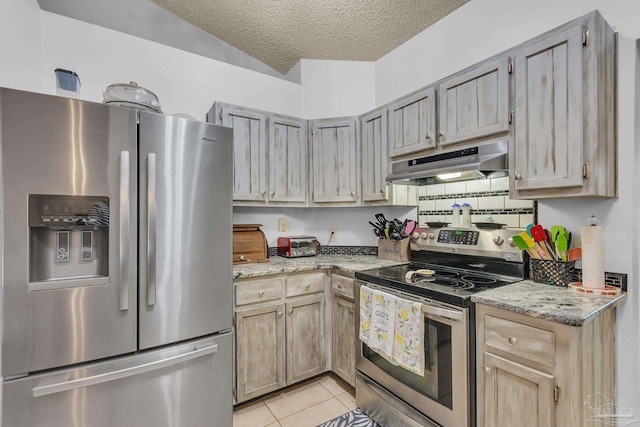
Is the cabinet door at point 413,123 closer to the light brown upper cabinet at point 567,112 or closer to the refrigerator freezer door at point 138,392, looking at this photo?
the light brown upper cabinet at point 567,112

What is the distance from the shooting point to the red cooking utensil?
161 centimetres

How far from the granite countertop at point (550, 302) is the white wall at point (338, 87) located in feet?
7.00

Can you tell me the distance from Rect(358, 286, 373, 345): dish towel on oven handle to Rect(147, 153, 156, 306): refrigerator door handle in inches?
48.6

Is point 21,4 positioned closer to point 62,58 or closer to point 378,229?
point 62,58

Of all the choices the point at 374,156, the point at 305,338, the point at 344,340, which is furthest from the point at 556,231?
the point at 305,338

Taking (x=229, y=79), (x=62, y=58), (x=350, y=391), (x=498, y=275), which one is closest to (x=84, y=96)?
(x=62, y=58)

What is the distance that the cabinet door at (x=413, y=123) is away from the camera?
2.06 m

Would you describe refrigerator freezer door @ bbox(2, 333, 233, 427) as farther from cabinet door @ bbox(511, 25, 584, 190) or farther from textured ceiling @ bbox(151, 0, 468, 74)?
textured ceiling @ bbox(151, 0, 468, 74)

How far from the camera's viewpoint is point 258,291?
6.81ft

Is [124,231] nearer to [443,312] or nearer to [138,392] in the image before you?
[138,392]

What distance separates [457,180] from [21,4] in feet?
9.80

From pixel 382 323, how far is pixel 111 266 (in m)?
1.51

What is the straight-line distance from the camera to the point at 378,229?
2.60 metres

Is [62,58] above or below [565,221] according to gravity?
above
